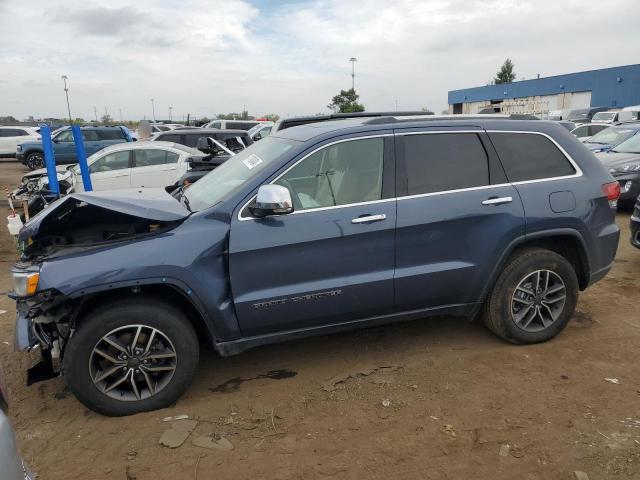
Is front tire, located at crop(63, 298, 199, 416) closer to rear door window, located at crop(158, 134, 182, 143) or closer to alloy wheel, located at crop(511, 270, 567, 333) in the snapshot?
alloy wheel, located at crop(511, 270, 567, 333)

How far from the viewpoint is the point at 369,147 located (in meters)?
3.66

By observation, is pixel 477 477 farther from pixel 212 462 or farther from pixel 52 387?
pixel 52 387

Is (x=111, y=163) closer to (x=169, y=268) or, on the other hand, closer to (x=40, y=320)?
(x=40, y=320)

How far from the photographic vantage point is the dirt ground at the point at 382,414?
279cm

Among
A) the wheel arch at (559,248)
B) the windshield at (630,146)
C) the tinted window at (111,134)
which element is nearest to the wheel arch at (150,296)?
the wheel arch at (559,248)

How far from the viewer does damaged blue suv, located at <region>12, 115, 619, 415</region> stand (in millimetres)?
3166

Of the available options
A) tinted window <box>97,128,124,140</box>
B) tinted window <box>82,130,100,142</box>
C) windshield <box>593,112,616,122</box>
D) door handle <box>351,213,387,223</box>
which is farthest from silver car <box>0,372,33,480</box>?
windshield <box>593,112,616,122</box>

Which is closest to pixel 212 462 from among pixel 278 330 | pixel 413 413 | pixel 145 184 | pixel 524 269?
pixel 278 330

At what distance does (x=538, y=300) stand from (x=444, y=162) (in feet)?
4.58

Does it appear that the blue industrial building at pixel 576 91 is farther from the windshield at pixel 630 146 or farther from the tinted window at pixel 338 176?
the tinted window at pixel 338 176

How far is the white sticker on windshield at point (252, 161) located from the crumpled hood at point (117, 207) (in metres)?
0.60

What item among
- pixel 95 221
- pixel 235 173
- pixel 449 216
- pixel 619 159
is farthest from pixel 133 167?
pixel 619 159

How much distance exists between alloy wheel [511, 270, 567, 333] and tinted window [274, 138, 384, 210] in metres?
1.48

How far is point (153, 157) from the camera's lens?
1070 cm
